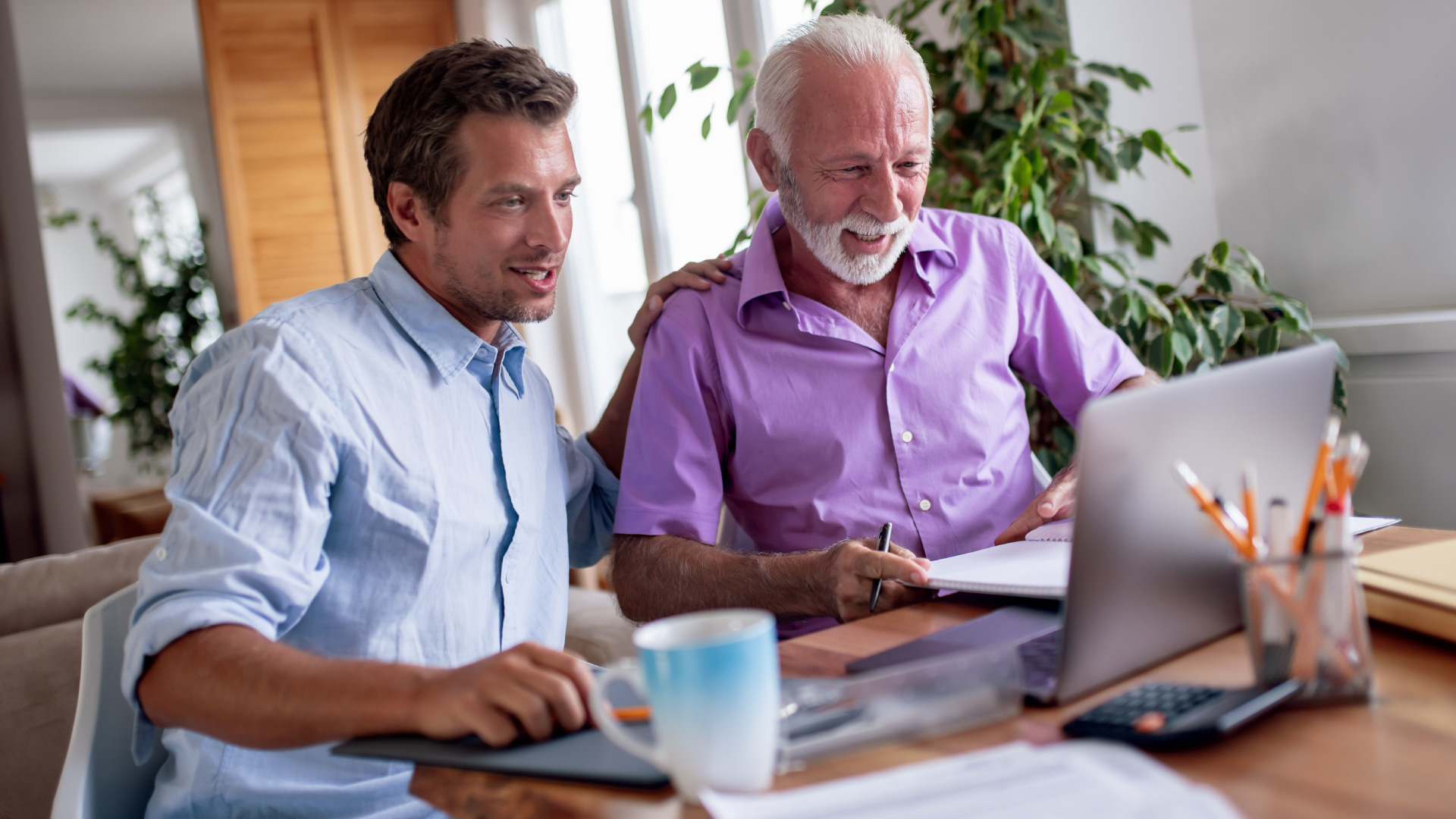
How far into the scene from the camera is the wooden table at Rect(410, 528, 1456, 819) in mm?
551

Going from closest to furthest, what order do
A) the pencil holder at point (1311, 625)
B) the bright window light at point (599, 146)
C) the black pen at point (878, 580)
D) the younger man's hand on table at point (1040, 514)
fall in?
1. the pencil holder at point (1311, 625)
2. the black pen at point (878, 580)
3. the younger man's hand on table at point (1040, 514)
4. the bright window light at point (599, 146)

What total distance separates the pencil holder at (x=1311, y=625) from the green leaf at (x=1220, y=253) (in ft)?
4.42

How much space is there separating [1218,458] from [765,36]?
2.81 m

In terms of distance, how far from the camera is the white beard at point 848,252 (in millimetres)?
1492

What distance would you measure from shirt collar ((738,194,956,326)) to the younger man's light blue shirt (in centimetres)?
36

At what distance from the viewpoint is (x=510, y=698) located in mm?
723

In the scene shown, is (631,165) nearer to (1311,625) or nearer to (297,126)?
(297,126)

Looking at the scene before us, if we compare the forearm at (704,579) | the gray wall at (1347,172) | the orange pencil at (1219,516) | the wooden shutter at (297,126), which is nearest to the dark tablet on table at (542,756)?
the orange pencil at (1219,516)

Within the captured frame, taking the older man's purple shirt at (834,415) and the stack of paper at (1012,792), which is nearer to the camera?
the stack of paper at (1012,792)

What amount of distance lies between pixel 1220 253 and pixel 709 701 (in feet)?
5.29

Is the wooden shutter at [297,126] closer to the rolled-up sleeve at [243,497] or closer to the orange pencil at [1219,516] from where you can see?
the rolled-up sleeve at [243,497]

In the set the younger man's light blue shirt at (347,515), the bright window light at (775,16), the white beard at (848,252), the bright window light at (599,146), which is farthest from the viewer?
the bright window light at (599,146)

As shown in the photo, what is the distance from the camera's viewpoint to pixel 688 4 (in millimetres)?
3688

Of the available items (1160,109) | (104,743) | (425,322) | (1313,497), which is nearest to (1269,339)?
(1160,109)
